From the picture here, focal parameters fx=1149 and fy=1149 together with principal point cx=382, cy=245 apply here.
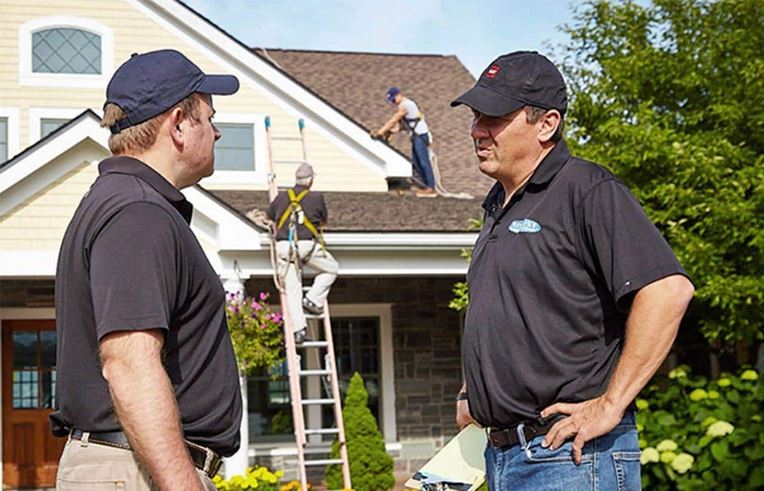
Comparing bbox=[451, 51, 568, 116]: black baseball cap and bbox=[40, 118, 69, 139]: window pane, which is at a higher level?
bbox=[40, 118, 69, 139]: window pane

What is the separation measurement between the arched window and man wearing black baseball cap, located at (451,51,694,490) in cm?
1112

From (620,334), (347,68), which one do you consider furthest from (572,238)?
(347,68)

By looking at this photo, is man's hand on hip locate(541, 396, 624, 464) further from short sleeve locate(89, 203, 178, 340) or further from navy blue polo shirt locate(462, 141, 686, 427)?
short sleeve locate(89, 203, 178, 340)

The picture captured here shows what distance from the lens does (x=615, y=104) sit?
11.0 meters

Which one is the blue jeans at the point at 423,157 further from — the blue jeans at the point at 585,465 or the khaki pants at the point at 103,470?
the khaki pants at the point at 103,470

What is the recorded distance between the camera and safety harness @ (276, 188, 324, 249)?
11.3m

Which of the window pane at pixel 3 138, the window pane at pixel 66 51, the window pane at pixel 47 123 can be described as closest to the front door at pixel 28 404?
the window pane at pixel 3 138

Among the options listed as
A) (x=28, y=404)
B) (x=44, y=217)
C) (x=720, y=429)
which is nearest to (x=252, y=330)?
(x=44, y=217)

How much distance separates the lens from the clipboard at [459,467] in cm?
369

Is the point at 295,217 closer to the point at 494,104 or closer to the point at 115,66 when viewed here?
the point at 115,66

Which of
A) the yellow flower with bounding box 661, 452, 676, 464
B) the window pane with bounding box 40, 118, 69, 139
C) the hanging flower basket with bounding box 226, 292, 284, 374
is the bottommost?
the yellow flower with bounding box 661, 452, 676, 464

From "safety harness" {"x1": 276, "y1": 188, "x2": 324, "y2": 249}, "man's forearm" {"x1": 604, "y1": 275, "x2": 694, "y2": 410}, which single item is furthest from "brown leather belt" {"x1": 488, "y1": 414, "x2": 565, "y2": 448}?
"safety harness" {"x1": 276, "y1": 188, "x2": 324, "y2": 249}

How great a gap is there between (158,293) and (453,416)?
12.2m

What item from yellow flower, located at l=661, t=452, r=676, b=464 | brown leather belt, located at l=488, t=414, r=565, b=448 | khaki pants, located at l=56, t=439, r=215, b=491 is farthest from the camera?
yellow flower, located at l=661, t=452, r=676, b=464
